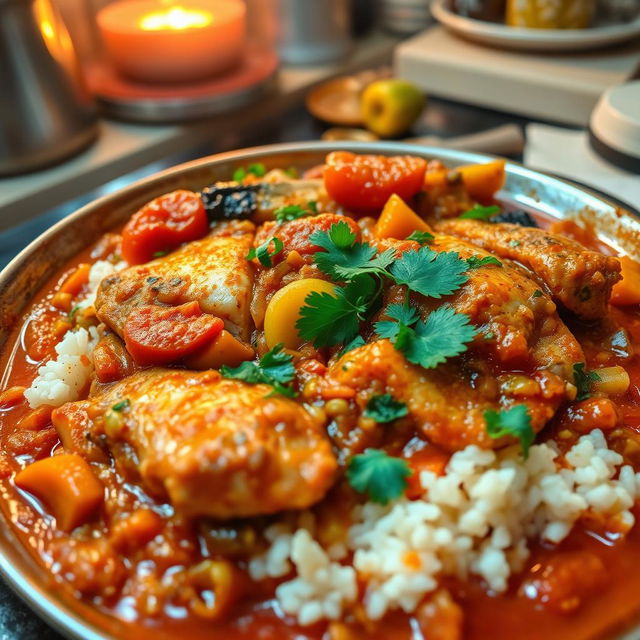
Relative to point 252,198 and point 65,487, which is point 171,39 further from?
point 65,487

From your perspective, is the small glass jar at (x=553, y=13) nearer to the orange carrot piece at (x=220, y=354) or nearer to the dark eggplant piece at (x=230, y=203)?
the dark eggplant piece at (x=230, y=203)

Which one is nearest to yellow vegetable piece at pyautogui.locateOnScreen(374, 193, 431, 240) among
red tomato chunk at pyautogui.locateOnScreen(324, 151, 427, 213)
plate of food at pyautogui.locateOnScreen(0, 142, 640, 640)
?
plate of food at pyautogui.locateOnScreen(0, 142, 640, 640)

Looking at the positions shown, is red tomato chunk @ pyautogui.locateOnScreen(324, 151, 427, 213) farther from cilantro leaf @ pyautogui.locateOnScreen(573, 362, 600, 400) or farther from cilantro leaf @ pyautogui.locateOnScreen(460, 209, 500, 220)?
cilantro leaf @ pyautogui.locateOnScreen(573, 362, 600, 400)

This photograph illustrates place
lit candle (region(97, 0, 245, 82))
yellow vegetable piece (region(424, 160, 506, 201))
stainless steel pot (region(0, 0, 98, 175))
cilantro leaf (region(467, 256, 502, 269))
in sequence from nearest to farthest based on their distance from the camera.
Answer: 1. cilantro leaf (region(467, 256, 502, 269))
2. yellow vegetable piece (region(424, 160, 506, 201))
3. stainless steel pot (region(0, 0, 98, 175))
4. lit candle (region(97, 0, 245, 82))

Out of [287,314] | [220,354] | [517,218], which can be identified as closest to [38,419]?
[220,354]

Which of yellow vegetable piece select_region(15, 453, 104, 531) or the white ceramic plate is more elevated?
yellow vegetable piece select_region(15, 453, 104, 531)

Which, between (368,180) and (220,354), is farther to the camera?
(368,180)
